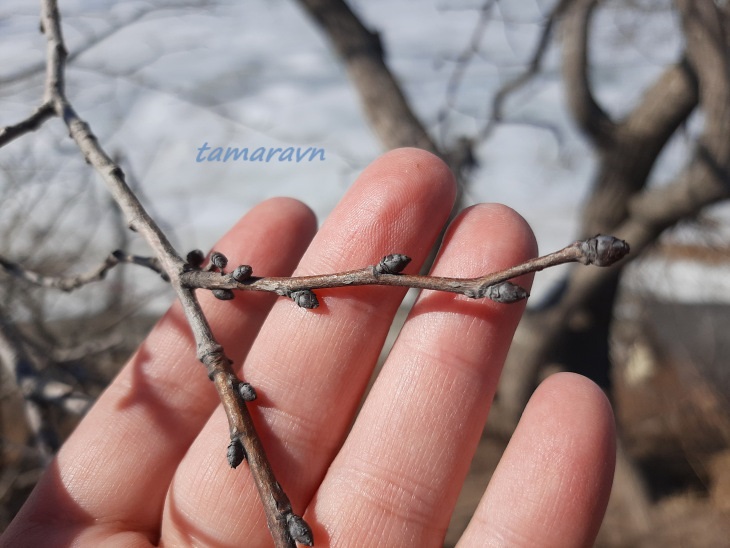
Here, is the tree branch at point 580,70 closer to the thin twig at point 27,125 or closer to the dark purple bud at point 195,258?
the dark purple bud at point 195,258

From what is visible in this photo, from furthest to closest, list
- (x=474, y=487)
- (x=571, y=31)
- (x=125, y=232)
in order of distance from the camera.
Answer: (x=474, y=487) < (x=571, y=31) < (x=125, y=232)

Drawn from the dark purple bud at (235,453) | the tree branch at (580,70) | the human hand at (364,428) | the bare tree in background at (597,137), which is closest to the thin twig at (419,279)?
the human hand at (364,428)

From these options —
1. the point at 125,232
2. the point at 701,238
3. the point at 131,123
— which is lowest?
the point at 701,238

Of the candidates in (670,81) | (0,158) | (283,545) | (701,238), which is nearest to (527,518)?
(283,545)

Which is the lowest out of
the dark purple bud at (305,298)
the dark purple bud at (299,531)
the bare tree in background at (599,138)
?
the bare tree in background at (599,138)

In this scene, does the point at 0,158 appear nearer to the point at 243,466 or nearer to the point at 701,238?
the point at 243,466

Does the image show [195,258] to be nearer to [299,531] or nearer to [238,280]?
[238,280]
